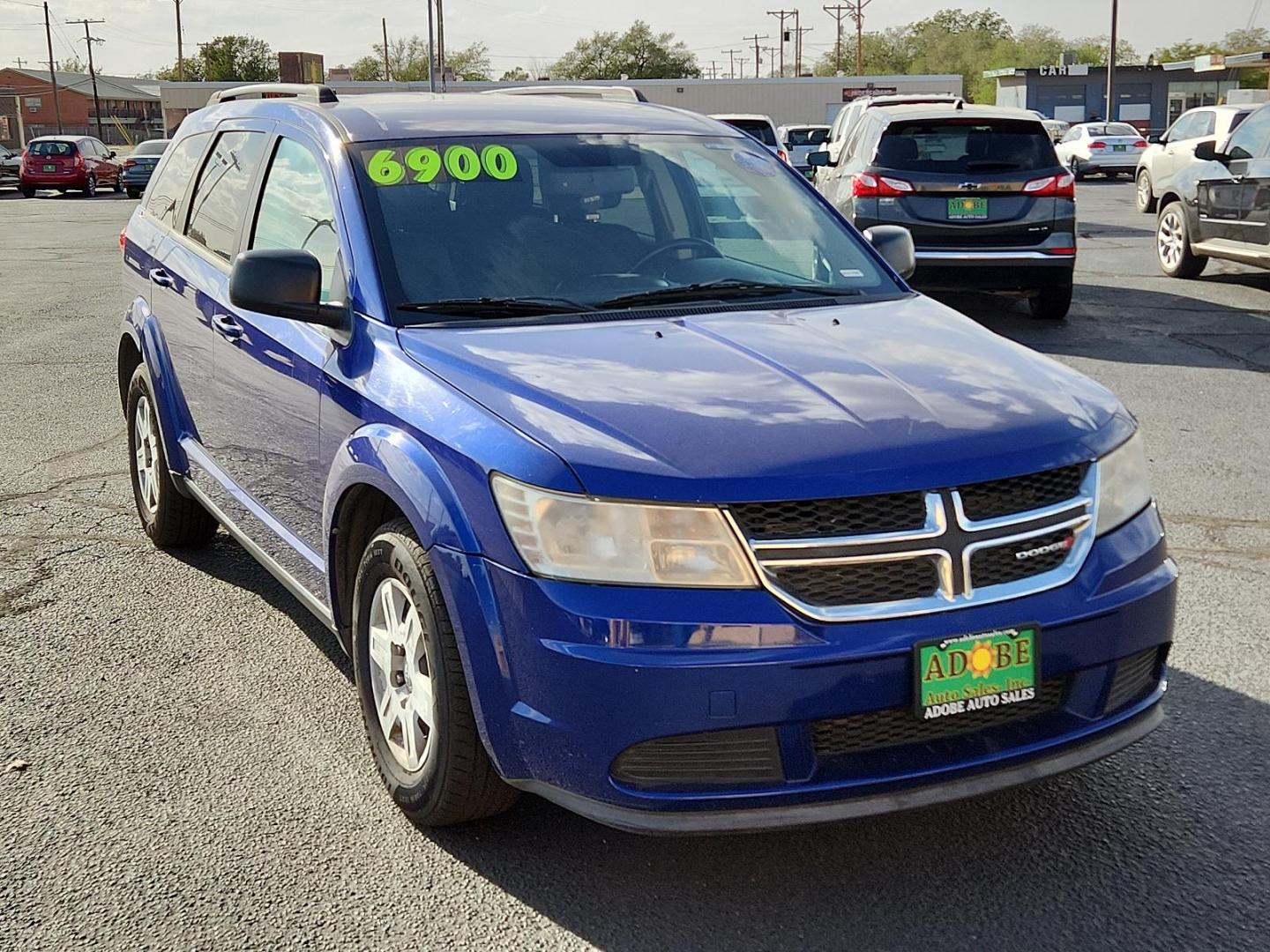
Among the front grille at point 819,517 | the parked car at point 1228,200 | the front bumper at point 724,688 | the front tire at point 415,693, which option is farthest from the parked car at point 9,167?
the front grille at point 819,517

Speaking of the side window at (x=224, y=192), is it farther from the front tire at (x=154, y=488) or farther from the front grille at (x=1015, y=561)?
the front grille at (x=1015, y=561)

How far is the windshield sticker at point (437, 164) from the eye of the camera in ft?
13.7

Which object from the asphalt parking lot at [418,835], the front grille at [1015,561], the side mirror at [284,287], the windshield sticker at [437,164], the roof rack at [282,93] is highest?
the roof rack at [282,93]

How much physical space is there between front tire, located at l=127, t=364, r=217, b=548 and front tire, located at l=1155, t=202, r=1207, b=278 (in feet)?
37.0

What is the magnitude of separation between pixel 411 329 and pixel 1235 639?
2853 mm

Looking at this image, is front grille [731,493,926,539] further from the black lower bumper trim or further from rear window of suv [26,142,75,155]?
rear window of suv [26,142,75,155]

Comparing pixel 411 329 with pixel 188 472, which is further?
pixel 188 472

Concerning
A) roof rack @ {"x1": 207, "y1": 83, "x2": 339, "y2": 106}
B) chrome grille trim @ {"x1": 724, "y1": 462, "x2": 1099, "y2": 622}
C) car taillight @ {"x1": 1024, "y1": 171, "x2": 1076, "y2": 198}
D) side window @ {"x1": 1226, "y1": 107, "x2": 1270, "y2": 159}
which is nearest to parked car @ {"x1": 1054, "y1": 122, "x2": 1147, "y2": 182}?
side window @ {"x1": 1226, "y1": 107, "x2": 1270, "y2": 159}

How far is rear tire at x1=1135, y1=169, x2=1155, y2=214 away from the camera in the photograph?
23181mm

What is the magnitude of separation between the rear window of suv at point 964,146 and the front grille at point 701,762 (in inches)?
357

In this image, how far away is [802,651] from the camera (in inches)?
111

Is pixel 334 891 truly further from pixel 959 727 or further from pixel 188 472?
pixel 188 472

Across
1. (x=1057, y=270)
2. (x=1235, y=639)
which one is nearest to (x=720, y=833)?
(x=1235, y=639)

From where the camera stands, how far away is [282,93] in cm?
535
